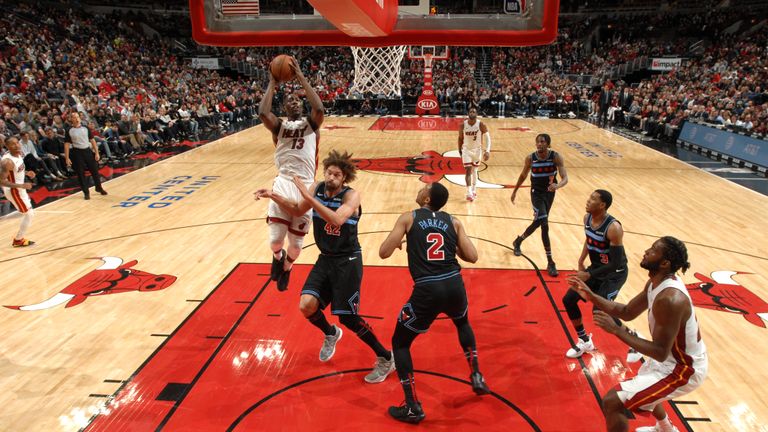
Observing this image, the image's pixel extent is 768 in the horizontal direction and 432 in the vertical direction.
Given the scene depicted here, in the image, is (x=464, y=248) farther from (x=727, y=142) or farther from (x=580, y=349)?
(x=727, y=142)

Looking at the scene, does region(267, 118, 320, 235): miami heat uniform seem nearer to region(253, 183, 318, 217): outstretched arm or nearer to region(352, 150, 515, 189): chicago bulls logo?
region(253, 183, 318, 217): outstretched arm

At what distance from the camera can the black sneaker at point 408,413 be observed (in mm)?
3742

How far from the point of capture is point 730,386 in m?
4.30

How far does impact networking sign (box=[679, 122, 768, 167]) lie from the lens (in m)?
13.1

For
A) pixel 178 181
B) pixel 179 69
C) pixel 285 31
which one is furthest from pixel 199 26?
pixel 179 69

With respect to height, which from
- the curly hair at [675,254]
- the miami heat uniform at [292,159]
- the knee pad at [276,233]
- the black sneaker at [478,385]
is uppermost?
the miami heat uniform at [292,159]

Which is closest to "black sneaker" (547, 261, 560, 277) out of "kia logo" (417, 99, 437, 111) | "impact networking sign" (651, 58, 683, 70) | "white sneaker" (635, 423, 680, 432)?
"white sneaker" (635, 423, 680, 432)

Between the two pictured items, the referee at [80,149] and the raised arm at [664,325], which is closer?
the raised arm at [664,325]

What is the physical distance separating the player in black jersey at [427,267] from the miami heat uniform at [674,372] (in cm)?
118

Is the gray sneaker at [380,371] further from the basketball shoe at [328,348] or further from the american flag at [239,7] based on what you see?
the american flag at [239,7]

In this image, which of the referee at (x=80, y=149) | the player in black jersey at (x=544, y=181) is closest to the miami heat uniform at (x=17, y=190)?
the referee at (x=80, y=149)

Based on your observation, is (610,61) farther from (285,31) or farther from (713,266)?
(285,31)

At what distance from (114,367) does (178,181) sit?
320 inches

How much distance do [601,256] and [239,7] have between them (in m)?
4.19
